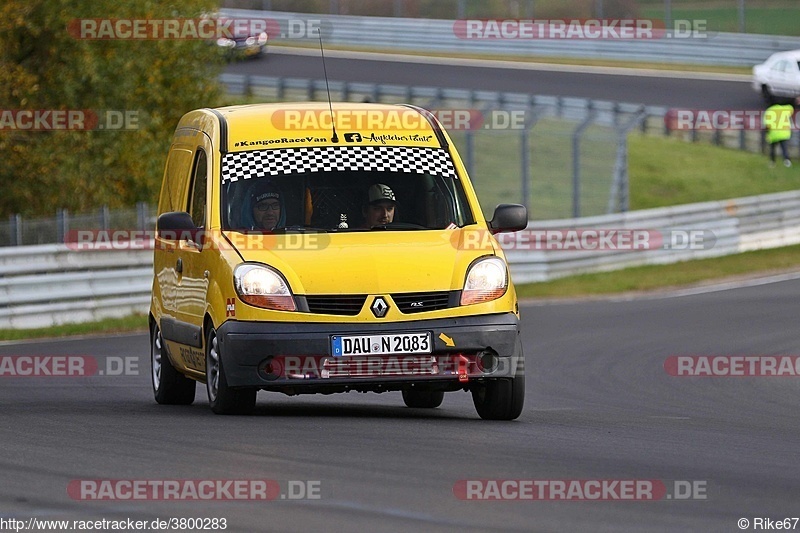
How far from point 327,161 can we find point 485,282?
1.44 metres

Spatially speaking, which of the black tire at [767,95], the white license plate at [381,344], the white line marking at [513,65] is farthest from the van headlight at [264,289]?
the white line marking at [513,65]

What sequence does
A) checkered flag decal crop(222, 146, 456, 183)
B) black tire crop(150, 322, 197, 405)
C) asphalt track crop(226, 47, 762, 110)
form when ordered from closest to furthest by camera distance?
checkered flag decal crop(222, 146, 456, 183) → black tire crop(150, 322, 197, 405) → asphalt track crop(226, 47, 762, 110)

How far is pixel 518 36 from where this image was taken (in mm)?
44625

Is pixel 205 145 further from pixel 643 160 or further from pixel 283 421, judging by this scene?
pixel 643 160

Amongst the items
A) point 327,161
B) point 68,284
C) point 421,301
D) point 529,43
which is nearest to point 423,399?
point 327,161

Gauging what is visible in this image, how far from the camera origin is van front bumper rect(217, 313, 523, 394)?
918cm

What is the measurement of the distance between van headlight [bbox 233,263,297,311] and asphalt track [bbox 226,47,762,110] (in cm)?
3163

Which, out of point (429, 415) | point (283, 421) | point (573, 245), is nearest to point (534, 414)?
point (429, 415)

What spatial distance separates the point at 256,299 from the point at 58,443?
60.7 inches

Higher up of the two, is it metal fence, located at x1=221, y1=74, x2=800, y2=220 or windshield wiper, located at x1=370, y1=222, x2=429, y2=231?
windshield wiper, located at x1=370, y1=222, x2=429, y2=231

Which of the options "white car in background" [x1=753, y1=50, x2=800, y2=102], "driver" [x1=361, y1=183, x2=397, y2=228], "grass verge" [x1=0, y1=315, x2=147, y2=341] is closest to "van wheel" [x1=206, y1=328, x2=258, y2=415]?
"driver" [x1=361, y1=183, x2=397, y2=228]

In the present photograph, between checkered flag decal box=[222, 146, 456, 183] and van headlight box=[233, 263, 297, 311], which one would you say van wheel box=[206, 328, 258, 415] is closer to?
van headlight box=[233, 263, 297, 311]

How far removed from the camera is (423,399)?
1160cm

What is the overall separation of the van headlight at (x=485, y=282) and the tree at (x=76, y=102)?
17.6 m
